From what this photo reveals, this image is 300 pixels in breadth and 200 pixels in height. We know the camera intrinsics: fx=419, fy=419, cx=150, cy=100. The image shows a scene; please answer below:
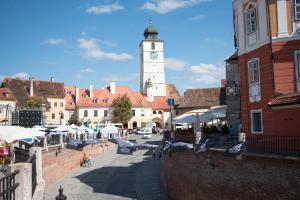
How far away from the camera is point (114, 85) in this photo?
91188 mm

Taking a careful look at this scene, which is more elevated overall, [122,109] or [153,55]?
[153,55]

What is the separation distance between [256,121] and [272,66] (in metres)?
3.15

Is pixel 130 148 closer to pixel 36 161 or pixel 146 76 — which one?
pixel 36 161

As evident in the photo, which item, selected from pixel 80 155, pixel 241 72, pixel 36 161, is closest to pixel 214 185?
pixel 241 72

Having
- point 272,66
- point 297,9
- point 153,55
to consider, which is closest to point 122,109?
point 153,55

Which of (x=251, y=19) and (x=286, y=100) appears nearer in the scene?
(x=286, y=100)

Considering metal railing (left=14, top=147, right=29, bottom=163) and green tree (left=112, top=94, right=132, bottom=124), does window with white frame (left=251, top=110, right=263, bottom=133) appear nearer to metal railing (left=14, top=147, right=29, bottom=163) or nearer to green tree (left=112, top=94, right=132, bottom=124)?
metal railing (left=14, top=147, right=29, bottom=163)

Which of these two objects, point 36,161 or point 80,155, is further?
point 80,155

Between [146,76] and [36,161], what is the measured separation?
82919mm

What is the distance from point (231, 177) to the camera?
18.4m

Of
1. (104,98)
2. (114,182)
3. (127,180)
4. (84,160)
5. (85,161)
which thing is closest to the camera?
(114,182)

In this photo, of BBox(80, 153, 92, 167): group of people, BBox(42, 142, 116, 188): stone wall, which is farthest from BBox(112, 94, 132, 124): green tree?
BBox(80, 153, 92, 167): group of people

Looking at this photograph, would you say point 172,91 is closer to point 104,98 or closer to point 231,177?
point 104,98

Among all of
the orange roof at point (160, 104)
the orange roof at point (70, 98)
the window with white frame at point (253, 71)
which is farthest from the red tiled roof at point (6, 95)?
the window with white frame at point (253, 71)
